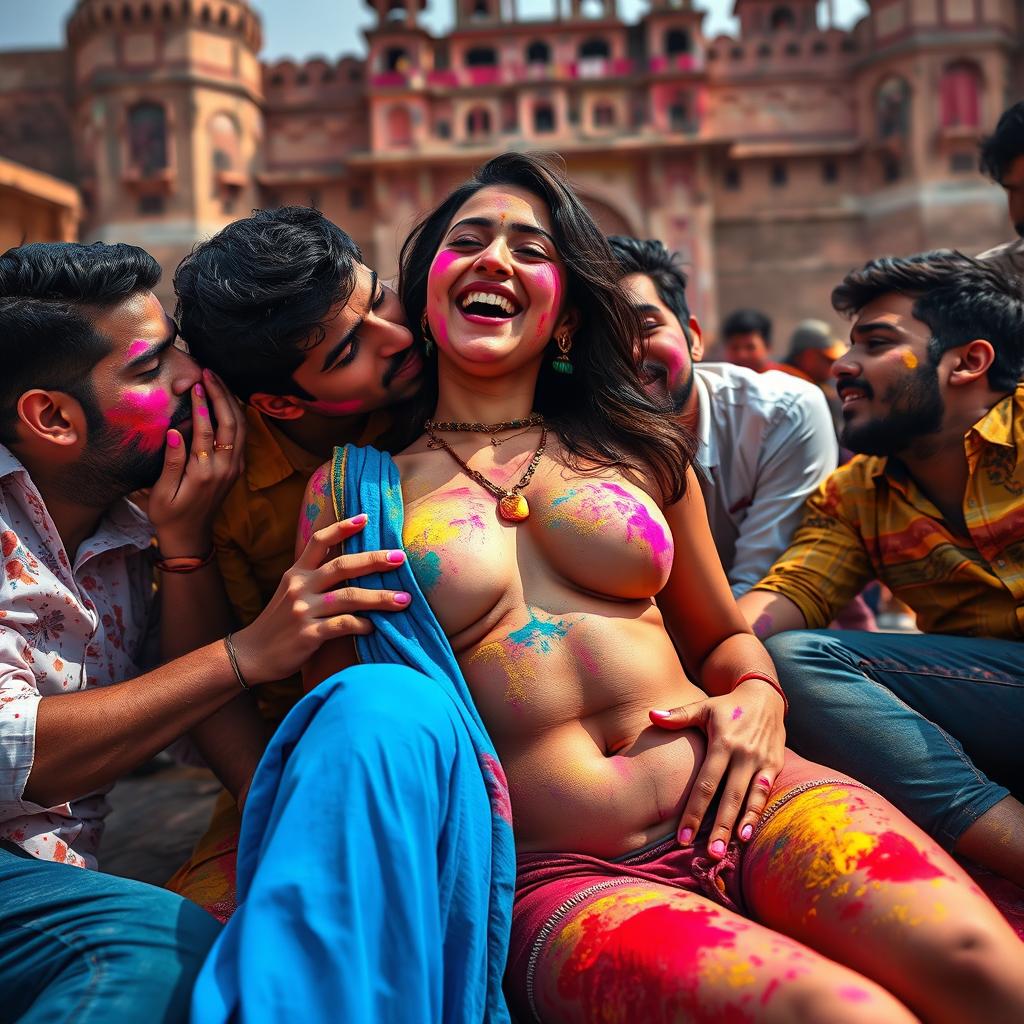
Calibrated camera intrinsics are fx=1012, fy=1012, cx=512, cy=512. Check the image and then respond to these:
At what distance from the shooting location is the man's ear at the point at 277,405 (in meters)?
2.50

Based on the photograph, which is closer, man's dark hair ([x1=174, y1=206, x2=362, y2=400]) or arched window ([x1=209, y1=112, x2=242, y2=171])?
man's dark hair ([x1=174, y1=206, x2=362, y2=400])

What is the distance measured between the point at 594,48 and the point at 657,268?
26.7 m

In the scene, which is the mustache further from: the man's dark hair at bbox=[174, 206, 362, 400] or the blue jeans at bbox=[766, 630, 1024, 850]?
the man's dark hair at bbox=[174, 206, 362, 400]

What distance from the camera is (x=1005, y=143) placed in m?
3.80

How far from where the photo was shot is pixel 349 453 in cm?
219

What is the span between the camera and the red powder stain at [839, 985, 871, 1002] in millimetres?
1448

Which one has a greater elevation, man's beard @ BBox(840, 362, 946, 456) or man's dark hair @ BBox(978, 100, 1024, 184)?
man's dark hair @ BBox(978, 100, 1024, 184)

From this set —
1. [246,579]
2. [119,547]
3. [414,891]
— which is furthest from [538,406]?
[414,891]

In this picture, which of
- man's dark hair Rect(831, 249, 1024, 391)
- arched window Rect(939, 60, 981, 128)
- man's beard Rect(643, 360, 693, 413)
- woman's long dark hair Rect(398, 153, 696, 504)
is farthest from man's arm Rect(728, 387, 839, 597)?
arched window Rect(939, 60, 981, 128)

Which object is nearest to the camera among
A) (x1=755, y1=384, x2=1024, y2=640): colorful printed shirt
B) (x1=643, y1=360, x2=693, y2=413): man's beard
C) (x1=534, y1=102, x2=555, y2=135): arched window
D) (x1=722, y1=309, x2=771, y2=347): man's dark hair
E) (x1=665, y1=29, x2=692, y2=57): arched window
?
(x1=755, y1=384, x2=1024, y2=640): colorful printed shirt

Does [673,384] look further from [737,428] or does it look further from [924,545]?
[924,545]

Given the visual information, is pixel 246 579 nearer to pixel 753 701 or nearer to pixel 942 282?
pixel 753 701

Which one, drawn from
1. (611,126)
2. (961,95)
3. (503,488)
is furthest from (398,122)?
(503,488)

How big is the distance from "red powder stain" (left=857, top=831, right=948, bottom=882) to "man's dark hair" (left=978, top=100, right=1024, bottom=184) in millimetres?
3048
